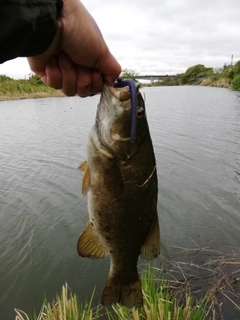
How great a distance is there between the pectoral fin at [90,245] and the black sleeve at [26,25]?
144 cm

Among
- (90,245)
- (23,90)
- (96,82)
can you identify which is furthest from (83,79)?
(23,90)

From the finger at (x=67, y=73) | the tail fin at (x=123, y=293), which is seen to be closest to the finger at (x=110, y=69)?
the finger at (x=67, y=73)

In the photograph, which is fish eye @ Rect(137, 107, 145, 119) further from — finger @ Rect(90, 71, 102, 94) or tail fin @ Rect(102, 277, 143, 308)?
tail fin @ Rect(102, 277, 143, 308)

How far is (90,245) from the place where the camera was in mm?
2439

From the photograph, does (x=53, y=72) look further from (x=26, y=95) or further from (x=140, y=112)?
(x=26, y=95)

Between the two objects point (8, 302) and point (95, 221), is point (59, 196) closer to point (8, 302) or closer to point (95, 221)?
point (8, 302)

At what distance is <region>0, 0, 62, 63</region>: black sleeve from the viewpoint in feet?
4.16

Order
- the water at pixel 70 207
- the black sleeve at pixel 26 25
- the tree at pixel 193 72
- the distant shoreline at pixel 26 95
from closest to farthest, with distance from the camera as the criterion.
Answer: the black sleeve at pixel 26 25
the water at pixel 70 207
the distant shoreline at pixel 26 95
the tree at pixel 193 72

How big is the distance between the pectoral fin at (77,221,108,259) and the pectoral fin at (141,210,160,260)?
34 centimetres

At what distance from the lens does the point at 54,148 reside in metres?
14.0

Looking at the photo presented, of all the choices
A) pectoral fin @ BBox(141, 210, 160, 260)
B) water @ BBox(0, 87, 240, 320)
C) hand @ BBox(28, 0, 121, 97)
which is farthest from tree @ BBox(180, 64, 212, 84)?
hand @ BBox(28, 0, 121, 97)

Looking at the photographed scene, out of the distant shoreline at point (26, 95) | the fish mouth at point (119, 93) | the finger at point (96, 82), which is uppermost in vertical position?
the finger at point (96, 82)

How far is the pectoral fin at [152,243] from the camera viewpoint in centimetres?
240

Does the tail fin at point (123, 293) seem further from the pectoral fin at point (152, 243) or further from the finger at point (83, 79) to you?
the finger at point (83, 79)
